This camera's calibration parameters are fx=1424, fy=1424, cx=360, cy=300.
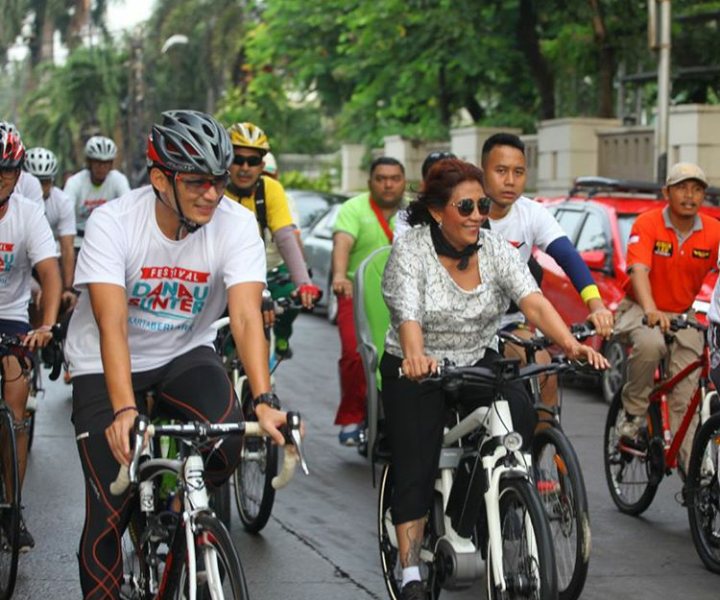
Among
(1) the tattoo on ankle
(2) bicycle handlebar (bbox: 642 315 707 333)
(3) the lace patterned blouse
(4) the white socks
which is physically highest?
(3) the lace patterned blouse

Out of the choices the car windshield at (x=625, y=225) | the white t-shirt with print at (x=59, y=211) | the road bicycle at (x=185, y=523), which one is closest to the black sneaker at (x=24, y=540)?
the road bicycle at (x=185, y=523)

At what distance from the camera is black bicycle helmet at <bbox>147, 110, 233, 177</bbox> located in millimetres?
4465

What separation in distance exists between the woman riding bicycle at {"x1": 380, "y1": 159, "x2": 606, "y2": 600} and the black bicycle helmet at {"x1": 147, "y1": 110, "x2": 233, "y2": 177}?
111cm

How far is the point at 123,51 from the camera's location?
2090 inches

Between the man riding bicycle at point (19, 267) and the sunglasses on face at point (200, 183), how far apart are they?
1.91 meters

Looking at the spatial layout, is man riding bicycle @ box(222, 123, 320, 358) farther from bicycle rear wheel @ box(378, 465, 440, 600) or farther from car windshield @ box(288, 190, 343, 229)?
car windshield @ box(288, 190, 343, 229)

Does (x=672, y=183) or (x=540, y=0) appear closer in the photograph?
(x=672, y=183)

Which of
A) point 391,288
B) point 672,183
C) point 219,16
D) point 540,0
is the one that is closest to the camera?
point 391,288

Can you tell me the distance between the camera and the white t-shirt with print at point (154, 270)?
4.62m

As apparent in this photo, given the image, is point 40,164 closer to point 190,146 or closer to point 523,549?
point 190,146

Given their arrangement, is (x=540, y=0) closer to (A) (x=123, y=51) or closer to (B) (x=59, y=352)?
(B) (x=59, y=352)

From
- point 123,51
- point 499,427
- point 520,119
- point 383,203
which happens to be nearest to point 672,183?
point 383,203

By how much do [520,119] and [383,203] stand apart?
18.4m

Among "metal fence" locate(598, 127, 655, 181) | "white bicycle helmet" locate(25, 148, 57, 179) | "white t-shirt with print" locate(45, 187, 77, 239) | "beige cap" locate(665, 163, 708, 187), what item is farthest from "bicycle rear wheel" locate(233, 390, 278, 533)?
"metal fence" locate(598, 127, 655, 181)
